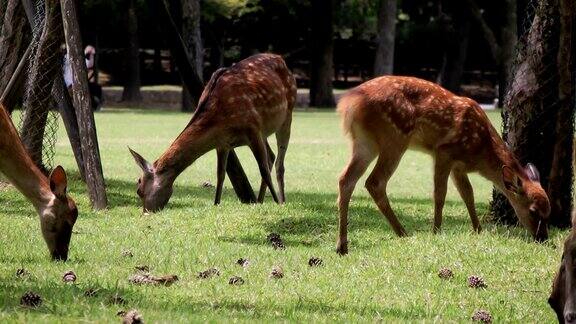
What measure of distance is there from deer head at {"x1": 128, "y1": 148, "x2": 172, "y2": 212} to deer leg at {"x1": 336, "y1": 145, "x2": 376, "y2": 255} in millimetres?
2837

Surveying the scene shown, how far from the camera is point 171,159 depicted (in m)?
12.2

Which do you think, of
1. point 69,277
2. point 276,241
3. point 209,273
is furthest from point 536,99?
point 69,277

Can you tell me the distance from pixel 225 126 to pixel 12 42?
3.29m

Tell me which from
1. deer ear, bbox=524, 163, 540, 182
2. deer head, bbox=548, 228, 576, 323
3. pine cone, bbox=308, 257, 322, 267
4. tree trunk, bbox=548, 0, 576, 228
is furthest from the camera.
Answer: tree trunk, bbox=548, 0, 576, 228

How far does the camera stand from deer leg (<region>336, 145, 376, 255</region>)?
942 cm

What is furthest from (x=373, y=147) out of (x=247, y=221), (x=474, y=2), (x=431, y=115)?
(x=474, y=2)

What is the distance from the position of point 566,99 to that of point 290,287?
4.38 m

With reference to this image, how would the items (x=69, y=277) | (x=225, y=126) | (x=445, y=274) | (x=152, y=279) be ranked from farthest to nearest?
(x=225, y=126), (x=445, y=274), (x=152, y=279), (x=69, y=277)

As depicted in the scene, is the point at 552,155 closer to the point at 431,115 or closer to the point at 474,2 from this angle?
the point at 431,115

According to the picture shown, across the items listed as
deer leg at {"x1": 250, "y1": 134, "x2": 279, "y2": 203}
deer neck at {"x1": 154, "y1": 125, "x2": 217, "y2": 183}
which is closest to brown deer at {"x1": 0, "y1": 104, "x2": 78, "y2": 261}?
deer neck at {"x1": 154, "y1": 125, "x2": 217, "y2": 183}

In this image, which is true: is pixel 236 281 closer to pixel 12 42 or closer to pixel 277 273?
pixel 277 273

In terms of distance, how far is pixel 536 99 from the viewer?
35.9 feet

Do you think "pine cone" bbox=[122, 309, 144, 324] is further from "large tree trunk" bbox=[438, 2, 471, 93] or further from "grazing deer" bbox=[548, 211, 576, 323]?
"large tree trunk" bbox=[438, 2, 471, 93]

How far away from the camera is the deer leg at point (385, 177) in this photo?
10.0 metres
